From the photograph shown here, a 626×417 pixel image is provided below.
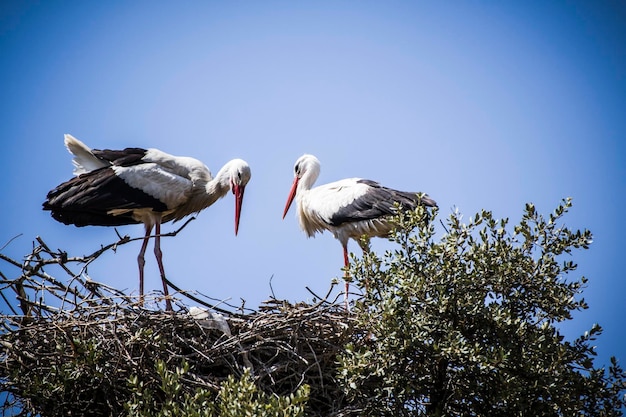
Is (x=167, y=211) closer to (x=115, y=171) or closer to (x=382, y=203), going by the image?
(x=115, y=171)

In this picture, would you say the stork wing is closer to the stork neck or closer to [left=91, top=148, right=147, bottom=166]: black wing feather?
the stork neck

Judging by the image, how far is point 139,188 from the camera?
7812 mm

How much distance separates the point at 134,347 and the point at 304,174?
4.01 metres

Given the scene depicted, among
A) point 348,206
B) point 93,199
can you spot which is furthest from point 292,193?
point 93,199

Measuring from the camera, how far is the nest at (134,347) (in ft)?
18.3

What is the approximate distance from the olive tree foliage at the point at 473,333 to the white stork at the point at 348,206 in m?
2.05

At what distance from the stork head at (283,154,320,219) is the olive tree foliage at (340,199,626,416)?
3.72m

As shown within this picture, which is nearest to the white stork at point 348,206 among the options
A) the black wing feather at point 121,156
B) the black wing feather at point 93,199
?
the black wing feather at point 93,199

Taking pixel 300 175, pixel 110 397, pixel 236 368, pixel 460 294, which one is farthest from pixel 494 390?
pixel 300 175

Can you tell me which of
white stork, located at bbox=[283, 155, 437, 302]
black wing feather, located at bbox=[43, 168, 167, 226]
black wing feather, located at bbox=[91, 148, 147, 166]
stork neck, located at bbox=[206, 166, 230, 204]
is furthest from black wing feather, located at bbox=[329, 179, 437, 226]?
black wing feather, located at bbox=[91, 148, 147, 166]

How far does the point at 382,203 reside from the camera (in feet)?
26.5

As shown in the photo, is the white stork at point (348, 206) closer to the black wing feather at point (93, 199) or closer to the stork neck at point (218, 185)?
the stork neck at point (218, 185)

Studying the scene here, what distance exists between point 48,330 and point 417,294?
2473 millimetres

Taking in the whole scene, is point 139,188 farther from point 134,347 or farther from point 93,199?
point 134,347
